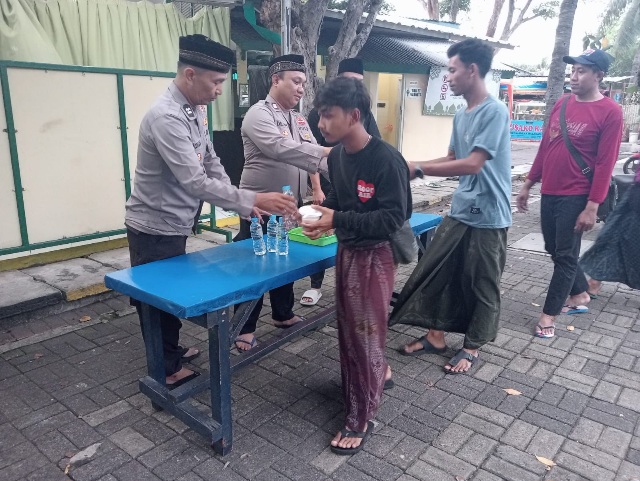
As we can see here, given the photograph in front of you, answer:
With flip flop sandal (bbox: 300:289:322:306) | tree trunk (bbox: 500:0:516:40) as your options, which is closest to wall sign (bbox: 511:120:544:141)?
tree trunk (bbox: 500:0:516:40)

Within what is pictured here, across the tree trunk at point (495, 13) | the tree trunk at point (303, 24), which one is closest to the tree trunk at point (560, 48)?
the tree trunk at point (303, 24)

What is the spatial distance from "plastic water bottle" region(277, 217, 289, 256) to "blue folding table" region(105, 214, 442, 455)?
4 centimetres

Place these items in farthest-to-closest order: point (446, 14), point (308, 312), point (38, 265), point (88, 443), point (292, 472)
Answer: point (446, 14) → point (38, 265) → point (308, 312) → point (88, 443) → point (292, 472)

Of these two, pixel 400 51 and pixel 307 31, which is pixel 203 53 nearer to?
pixel 307 31

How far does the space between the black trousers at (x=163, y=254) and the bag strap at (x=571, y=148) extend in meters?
2.81

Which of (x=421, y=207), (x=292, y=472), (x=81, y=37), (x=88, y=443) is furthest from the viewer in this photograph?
(x=421, y=207)

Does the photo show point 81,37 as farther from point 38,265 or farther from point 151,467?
point 151,467

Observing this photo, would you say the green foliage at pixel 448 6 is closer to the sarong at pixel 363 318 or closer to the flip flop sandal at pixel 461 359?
the flip flop sandal at pixel 461 359

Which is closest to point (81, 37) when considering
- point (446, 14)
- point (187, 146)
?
point (187, 146)

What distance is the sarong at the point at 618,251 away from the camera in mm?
4305

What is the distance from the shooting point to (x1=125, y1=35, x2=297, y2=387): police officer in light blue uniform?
2.67 metres

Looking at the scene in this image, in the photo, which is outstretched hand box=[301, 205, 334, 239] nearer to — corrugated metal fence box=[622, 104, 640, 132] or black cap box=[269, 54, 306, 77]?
black cap box=[269, 54, 306, 77]

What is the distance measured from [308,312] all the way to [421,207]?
472 cm

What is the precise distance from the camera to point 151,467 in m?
2.45
